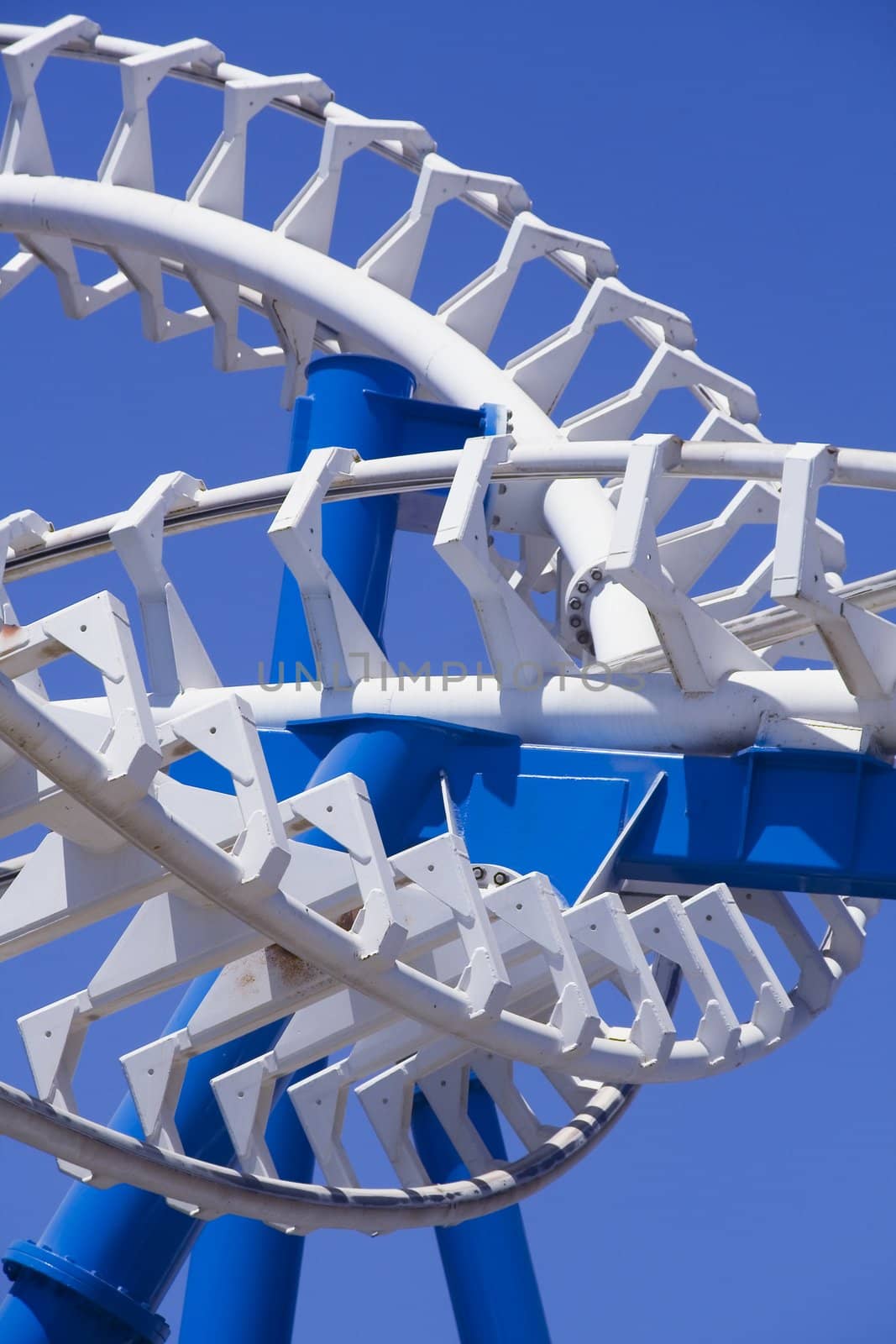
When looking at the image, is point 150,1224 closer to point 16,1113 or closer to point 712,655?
point 16,1113

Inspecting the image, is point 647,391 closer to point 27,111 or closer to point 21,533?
point 27,111

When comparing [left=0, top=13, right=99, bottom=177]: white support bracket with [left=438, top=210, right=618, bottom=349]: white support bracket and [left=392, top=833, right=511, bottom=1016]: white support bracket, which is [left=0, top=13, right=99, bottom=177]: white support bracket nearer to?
[left=438, top=210, right=618, bottom=349]: white support bracket

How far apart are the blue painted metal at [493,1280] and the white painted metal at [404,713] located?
102 cm

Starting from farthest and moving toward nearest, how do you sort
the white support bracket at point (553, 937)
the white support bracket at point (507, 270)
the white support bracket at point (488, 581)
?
the white support bracket at point (507, 270), the white support bracket at point (488, 581), the white support bracket at point (553, 937)

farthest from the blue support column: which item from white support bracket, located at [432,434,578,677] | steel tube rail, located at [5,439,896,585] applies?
steel tube rail, located at [5,439,896,585]

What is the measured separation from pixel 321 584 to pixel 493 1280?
5.07m

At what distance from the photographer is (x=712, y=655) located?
9992 mm

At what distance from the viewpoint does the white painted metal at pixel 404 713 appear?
7504mm

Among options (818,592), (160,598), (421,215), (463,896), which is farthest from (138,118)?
(463,896)

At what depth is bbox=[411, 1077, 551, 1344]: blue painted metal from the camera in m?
13.2

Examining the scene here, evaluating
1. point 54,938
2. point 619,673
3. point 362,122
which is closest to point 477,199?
point 362,122

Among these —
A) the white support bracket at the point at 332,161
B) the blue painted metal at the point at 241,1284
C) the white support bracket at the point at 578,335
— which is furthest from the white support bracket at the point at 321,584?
Answer: the white support bracket at the point at 332,161

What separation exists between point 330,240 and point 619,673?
6.71m

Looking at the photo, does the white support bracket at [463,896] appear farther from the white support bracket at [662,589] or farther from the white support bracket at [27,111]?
the white support bracket at [27,111]
